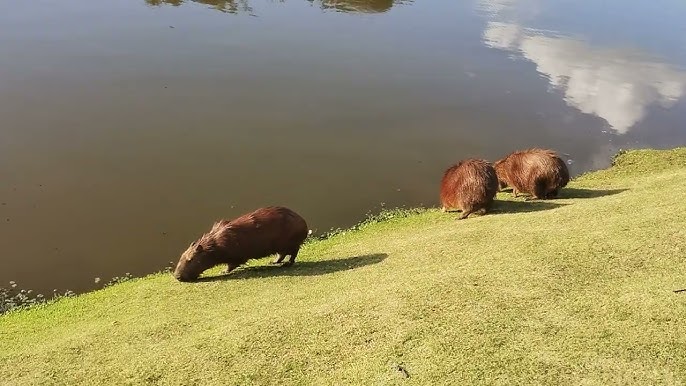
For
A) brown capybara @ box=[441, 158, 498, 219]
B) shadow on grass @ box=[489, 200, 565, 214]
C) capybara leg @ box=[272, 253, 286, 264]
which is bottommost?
capybara leg @ box=[272, 253, 286, 264]

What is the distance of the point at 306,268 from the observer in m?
7.73

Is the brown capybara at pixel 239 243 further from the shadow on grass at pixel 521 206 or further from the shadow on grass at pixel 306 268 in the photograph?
the shadow on grass at pixel 521 206

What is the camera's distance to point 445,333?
5.20m

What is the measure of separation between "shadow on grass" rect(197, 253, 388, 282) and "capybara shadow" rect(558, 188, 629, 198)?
389cm

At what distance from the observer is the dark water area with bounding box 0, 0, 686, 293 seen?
10461 millimetres

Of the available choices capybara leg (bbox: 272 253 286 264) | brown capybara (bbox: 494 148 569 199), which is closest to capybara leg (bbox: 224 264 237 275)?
capybara leg (bbox: 272 253 286 264)

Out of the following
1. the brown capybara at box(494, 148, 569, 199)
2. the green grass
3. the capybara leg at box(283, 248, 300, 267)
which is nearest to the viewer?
the green grass

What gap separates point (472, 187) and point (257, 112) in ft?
22.5

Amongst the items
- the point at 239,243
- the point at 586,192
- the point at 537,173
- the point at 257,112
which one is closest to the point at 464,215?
the point at 537,173

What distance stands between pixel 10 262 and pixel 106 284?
1539 mm

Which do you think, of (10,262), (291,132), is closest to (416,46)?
(291,132)

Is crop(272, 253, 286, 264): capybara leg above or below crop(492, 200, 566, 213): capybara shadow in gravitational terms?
below

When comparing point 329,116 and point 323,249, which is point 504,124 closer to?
point 329,116

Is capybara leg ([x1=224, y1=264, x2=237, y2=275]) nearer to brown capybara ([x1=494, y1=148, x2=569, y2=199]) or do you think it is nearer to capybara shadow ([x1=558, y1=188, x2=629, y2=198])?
brown capybara ([x1=494, y1=148, x2=569, y2=199])
